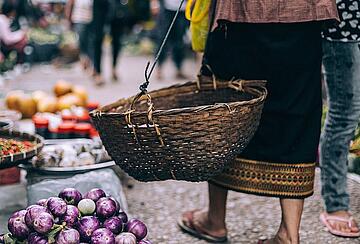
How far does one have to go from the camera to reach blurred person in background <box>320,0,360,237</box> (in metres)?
3.17

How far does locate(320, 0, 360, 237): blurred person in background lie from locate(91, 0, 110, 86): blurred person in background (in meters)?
5.94

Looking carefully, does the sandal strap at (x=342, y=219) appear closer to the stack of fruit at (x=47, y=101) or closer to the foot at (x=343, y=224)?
the foot at (x=343, y=224)

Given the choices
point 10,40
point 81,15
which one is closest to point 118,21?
point 81,15

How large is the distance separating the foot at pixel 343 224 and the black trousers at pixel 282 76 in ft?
2.14

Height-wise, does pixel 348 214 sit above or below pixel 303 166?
below

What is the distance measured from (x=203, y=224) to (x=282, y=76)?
98 cm

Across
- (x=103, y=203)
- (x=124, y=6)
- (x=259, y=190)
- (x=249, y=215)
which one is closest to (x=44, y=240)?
(x=103, y=203)

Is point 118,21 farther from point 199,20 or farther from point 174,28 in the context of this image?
point 199,20

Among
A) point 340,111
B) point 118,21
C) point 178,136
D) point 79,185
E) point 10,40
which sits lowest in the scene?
point 10,40

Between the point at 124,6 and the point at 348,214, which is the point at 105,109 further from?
the point at 124,6

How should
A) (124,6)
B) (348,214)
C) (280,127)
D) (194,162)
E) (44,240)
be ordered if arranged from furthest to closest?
(124,6)
(348,214)
(280,127)
(194,162)
(44,240)

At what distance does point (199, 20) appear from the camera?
3.13m

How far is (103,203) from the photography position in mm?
2635

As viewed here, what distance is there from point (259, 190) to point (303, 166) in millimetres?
235
